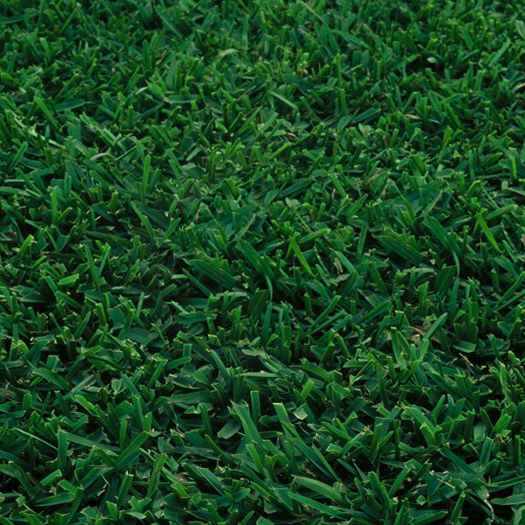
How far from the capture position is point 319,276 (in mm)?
2648

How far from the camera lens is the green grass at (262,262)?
216cm

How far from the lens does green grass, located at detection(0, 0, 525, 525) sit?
85.2 inches

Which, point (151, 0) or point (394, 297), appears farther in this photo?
point (151, 0)

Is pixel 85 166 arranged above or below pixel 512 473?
below

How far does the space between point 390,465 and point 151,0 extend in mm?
2326

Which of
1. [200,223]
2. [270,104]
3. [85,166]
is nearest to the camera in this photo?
[200,223]

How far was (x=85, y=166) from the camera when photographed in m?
3.01

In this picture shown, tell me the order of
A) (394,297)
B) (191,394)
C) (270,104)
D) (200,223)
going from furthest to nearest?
(270,104)
(200,223)
(394,297)
(191,394)

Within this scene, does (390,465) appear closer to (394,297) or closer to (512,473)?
(512,473)

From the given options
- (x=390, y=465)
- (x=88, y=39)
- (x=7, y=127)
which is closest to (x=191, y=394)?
(x=390, y=465)

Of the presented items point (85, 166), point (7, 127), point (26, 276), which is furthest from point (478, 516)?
point (7, 127)

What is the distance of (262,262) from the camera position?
2.64m

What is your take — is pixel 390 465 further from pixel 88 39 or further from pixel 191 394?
pixel 88 39

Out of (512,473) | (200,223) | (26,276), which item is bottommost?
(26,276)
